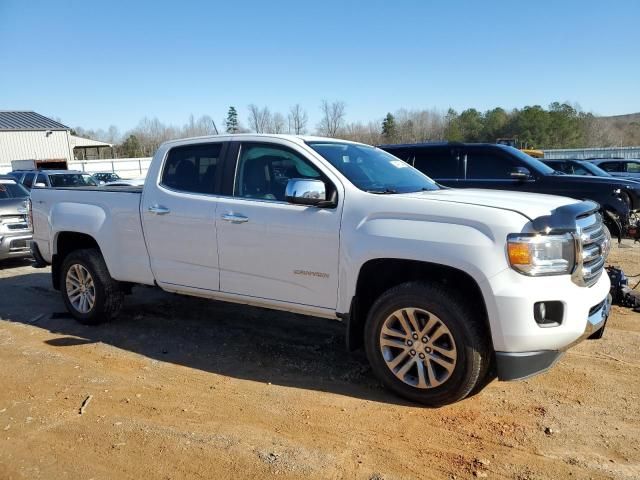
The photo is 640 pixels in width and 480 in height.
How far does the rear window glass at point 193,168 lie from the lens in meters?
4.96

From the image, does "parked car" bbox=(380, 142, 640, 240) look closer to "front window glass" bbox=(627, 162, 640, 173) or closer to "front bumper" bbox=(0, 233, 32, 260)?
"front bumper" bbox=(0, 233, 32, 260)

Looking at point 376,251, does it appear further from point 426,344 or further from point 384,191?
point 426,344

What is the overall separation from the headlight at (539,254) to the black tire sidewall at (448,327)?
51cm

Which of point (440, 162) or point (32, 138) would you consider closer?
point (440, 162)

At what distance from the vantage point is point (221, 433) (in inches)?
138

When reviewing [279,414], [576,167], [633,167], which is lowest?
[279,414]

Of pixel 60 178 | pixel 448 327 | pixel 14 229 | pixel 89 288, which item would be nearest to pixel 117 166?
pixel 60 178

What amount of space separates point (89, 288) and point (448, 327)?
4.07 m

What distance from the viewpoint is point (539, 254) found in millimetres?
3408

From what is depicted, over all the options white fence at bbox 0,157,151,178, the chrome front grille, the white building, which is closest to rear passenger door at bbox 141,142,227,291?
the chrome front grille

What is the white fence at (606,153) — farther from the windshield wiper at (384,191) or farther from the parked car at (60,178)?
the windshield wiper at (384,191)

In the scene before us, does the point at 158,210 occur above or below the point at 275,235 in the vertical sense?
above

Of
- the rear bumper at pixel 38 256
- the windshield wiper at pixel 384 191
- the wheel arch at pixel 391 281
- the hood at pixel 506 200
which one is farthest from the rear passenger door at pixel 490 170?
the rear bumper at pixel 38 256

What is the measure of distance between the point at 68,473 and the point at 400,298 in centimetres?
232
